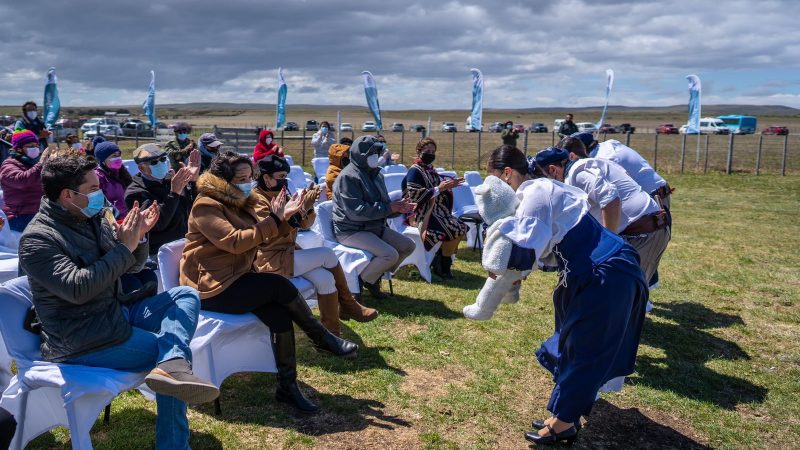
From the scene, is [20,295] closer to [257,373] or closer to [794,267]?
[257,373]

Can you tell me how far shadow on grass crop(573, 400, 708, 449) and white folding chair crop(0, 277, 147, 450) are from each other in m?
2.70

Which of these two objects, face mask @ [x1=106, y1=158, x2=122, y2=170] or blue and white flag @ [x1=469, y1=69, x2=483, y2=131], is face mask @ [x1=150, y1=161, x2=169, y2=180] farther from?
blue and white flag @ [x1=469, y1=69, x2=483, y2=131]

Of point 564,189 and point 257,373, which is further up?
point 564,189

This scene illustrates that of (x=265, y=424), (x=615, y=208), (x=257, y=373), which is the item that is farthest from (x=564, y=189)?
(x=257, y=373)

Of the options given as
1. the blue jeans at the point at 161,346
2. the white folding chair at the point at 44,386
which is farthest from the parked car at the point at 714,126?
the white folding chair at the point at 44,386

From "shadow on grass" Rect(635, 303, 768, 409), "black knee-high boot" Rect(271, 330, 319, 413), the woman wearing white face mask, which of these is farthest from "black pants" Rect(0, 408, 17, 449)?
"shadow on grass" Rect(635, 303, 768, 409)

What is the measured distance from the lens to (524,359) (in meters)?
5.47

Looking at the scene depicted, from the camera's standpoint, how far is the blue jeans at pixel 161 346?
3.38 meters

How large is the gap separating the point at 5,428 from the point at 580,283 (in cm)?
293

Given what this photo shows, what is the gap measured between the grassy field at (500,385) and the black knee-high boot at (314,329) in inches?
11.7

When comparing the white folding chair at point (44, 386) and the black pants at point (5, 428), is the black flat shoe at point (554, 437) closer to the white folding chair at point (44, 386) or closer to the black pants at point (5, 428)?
the white folding chair at point (44, 386)

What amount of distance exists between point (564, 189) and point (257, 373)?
268 centimetres

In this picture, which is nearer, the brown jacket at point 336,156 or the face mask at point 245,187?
the face mask at point 245,187

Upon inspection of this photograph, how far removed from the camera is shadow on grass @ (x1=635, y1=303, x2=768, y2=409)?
4977 mm
